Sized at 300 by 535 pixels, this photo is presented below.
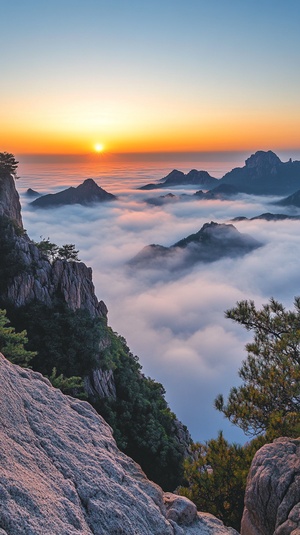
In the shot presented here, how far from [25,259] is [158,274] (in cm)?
16358

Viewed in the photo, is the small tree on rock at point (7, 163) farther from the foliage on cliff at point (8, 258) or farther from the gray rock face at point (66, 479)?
the gray rock face at point (66, 479)

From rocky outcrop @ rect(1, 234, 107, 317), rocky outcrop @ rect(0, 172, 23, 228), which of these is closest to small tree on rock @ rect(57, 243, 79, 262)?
rocky outcrop @ rect(1, 234, 107, 317)

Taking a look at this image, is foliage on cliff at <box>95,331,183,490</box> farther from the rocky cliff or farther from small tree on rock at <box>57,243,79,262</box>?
small tree on rock at <box>57,243,79,262</box>

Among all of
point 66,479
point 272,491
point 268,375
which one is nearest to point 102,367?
point 268,375

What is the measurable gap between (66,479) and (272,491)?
4.08m

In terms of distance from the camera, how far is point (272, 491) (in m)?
7.61

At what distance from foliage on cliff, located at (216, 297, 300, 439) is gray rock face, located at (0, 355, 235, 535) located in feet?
9.35

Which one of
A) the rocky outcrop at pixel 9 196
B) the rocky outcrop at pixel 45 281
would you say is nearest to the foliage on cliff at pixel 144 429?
the rocky outcrop at pixel 45 281

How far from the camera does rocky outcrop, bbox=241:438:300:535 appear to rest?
7273mm

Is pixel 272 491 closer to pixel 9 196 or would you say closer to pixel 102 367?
pixel 102 367

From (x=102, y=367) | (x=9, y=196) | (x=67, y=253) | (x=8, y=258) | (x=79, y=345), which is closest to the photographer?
(x=79, y=345)

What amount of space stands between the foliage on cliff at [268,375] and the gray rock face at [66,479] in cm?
285

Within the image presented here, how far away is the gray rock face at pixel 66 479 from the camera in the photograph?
199 inches

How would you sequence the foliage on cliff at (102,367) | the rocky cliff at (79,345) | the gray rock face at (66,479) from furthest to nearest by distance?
the rocky cliff at (79,345), the foliage on cliff at (102,367), the gray rock face at (66,479)
